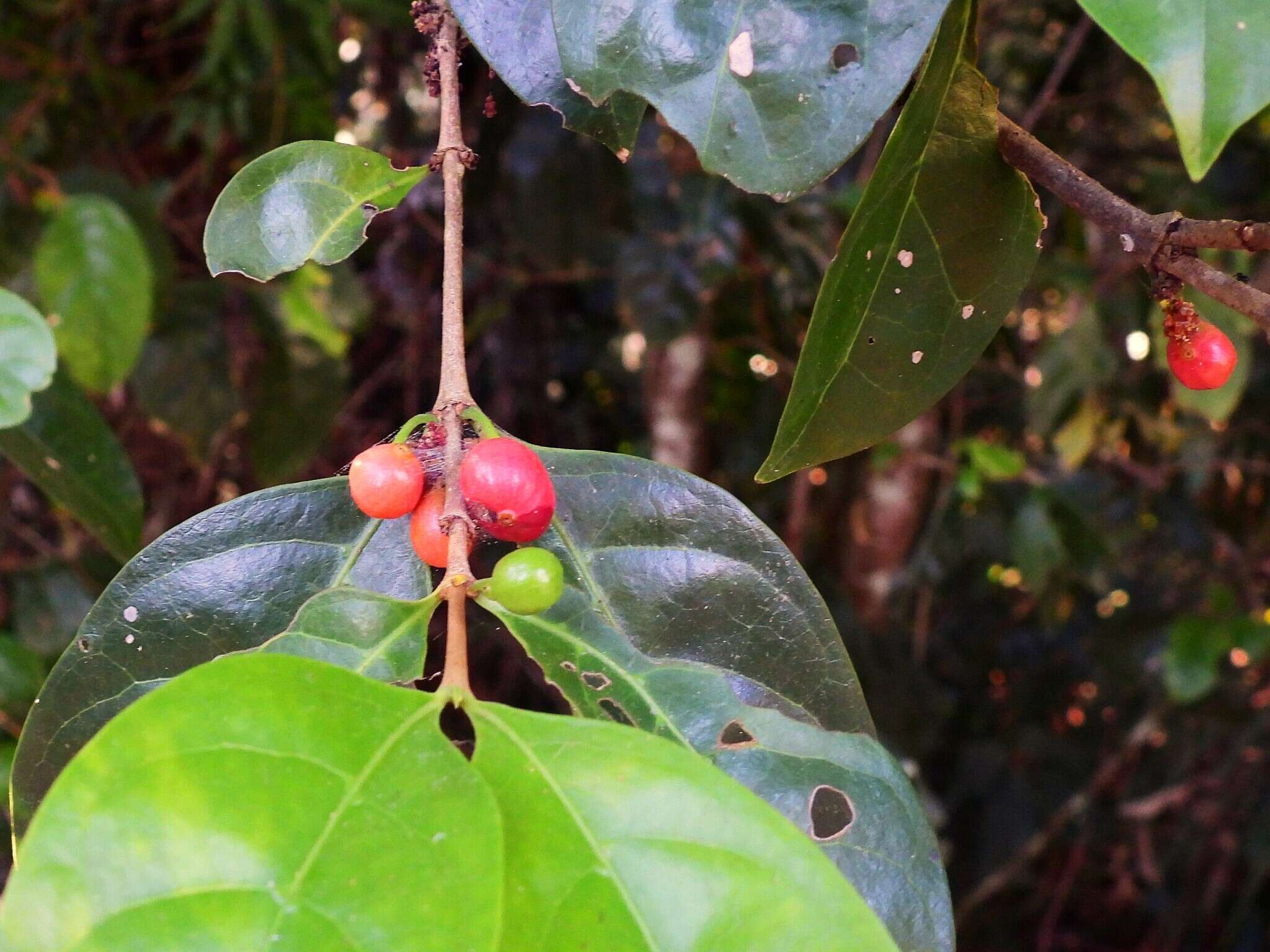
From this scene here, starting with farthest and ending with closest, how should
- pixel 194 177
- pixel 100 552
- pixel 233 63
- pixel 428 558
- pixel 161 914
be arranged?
pixel 194 177 → pixel 233 63 → pixel 100 552 → pixel 428 558 → pixel 161 914

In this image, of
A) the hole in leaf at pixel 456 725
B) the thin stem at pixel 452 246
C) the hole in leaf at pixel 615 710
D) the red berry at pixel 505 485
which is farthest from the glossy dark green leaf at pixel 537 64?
the hole in leaf at pixel 456 725

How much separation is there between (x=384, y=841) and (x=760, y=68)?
326 mm

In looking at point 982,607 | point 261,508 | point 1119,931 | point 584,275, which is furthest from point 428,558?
point 1119,931

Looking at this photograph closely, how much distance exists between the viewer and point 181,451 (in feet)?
6.82

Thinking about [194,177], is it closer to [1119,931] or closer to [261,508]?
[261,508]

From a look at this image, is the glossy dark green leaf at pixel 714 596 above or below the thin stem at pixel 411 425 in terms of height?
below

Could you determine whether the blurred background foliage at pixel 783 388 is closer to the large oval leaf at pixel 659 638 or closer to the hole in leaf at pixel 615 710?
the large oval leaf at pixel 659 638

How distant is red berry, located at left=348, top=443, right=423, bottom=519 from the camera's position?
0.49 metres

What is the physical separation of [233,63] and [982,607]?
216 cm

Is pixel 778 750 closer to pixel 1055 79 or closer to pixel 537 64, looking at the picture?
pixel 537 64

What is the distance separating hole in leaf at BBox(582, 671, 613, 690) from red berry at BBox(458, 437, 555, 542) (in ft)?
0.26

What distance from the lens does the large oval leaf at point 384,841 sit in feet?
1.09

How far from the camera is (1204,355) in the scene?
0.54 meters

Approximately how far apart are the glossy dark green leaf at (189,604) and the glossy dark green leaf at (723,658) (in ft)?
0.30
